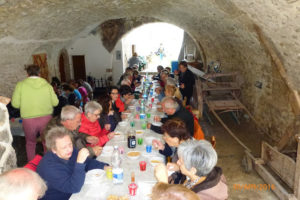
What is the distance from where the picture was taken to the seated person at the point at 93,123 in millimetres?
3766

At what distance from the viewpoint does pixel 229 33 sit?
7059 millimetres

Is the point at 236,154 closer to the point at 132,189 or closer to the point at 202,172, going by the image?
the point at 202,172

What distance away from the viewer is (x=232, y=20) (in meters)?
5.98

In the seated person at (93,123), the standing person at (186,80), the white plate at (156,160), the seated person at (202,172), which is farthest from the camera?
the standing person at (186,80)

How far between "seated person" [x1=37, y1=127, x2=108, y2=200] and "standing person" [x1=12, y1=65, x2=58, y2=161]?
6.74ft

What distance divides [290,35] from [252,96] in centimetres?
330

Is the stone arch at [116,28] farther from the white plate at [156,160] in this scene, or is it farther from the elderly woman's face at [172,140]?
the white plate at [156,160]

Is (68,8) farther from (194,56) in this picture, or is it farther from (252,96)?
(194,56)

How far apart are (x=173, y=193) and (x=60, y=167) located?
134 cm

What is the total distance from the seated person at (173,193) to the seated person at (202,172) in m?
0.54

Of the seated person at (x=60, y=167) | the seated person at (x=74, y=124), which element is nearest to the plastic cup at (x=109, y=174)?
the seated person at (x=60, y=167)

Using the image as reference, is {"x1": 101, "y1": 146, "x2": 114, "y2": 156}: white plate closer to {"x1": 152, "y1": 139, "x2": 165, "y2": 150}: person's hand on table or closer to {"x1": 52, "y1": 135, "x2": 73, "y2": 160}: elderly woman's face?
{"x1": 152, "y1": 139, "x2": 165, "y2": 150}: person's hand on table

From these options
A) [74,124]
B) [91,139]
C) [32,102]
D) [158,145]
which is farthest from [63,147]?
[32,102]

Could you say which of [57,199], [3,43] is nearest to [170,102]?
[57,199]
